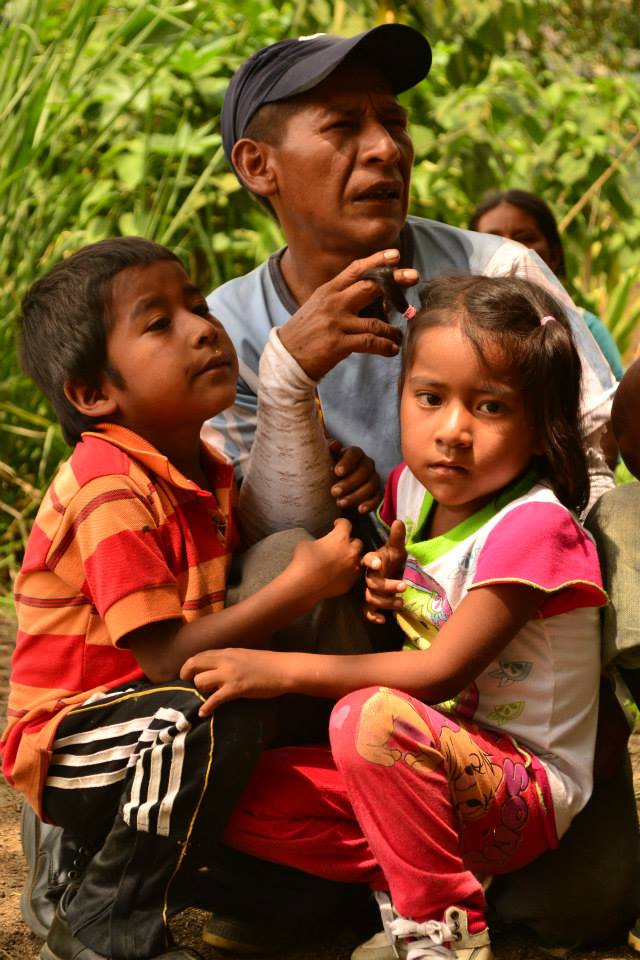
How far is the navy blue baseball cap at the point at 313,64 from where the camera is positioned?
248 centimetres

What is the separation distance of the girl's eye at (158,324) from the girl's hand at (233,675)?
1.89 feet

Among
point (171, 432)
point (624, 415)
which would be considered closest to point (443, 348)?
point (624, 415)

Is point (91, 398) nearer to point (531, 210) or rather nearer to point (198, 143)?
point (531, 210)

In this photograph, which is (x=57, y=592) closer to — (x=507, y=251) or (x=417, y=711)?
(x=417, y=711)

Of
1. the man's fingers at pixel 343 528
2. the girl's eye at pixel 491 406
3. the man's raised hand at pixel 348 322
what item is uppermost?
the man's raised hand at pixel 348 322

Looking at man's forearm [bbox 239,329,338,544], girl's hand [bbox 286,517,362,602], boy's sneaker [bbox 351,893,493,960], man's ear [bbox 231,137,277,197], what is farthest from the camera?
man's ear [bbox 231,137,277,197]

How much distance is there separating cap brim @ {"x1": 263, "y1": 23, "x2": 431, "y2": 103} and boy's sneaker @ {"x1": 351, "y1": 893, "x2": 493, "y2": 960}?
1.55 metres

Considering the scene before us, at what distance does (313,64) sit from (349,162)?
20cm

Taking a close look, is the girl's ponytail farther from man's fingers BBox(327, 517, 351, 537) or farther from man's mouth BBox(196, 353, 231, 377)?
man's mouth BBox(196, 353, 231, 377)

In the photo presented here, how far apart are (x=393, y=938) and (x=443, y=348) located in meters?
0.90

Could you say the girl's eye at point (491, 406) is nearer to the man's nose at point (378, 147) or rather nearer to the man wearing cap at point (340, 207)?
the man wearing cap at point (340, 207)

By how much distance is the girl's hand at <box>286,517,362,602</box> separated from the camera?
2.04 meters

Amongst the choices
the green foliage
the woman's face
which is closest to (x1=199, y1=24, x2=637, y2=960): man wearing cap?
the green foliage

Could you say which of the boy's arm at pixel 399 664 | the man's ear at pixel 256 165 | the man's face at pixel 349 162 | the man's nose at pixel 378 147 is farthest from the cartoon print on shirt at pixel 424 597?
the man's ear at pixel 256 165
